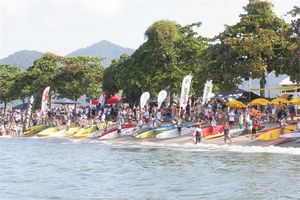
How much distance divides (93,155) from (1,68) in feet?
230

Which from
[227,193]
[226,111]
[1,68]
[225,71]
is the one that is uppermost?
[1,68]

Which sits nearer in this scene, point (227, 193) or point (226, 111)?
point (227, 193)

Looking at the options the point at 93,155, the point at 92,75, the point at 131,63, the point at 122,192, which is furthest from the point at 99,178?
the point at 92,75

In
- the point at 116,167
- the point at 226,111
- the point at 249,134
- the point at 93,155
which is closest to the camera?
the point at 116,167

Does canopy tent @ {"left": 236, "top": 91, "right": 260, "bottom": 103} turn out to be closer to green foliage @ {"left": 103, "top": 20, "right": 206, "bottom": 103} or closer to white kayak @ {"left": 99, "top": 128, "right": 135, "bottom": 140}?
white kayak @ {"left": 99, "top": 128, "right": 135, "bottom": 140}

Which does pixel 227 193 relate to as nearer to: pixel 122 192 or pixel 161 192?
pixel 161 192

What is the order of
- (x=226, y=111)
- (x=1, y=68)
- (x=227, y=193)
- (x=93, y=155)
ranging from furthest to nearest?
(x=1, y=68)
(x=226, y=111)
(x=93, y=155)
(x=227, y=193)

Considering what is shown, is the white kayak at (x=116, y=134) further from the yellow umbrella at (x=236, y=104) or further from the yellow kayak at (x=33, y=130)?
the yellow kayak at (x=33, y=130)

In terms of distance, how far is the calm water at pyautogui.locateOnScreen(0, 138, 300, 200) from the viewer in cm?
1950

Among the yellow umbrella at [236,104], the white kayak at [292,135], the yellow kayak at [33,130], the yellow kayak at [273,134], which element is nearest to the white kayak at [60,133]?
the yellow kayak at [33,130]

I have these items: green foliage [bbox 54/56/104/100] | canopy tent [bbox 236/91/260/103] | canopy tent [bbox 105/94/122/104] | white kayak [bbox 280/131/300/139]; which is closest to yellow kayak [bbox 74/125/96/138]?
canopy tent [bbox 236/91/260/103]

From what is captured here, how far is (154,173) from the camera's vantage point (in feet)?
81.3

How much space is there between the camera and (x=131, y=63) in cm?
5922

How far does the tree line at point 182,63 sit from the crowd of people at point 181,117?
2.76 metres
